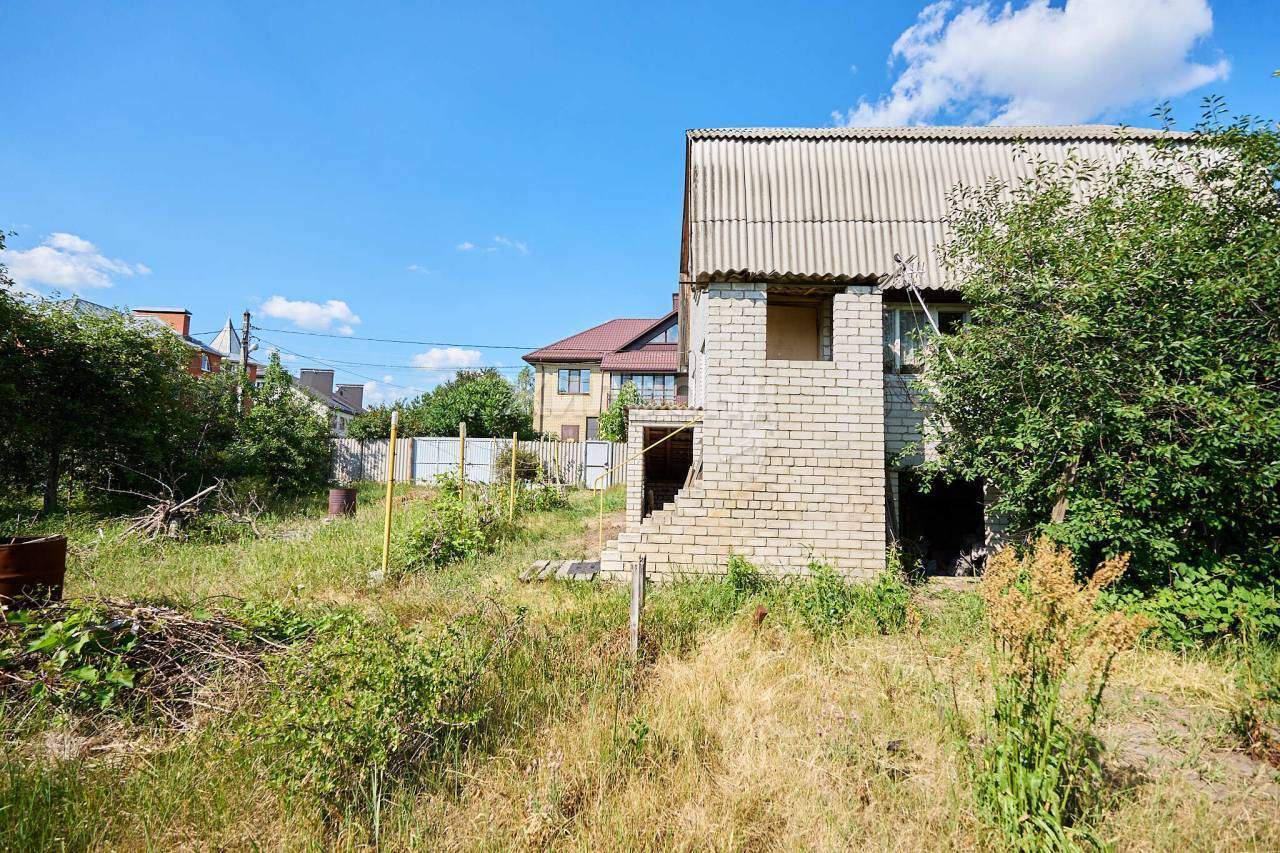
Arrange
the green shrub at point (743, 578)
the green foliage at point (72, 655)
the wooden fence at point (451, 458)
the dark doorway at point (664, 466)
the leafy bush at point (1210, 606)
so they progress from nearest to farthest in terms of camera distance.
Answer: the green foliage at point (72, 655) → the leafy bush at point (1210, 606) → the green shrub at point (743, 578) → the dark doorway at point (664, 466) → the wooden fence at point (451, 458)

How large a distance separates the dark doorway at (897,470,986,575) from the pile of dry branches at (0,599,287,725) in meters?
7.89

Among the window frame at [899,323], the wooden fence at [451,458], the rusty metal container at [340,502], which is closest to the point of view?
the window frame at [899,323]

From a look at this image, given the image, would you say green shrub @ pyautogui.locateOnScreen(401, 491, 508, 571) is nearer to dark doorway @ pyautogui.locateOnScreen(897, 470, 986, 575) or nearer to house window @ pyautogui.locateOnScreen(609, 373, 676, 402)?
dark doorway @ pyautogui.locateOnScreen(897, 470, 986, 575)

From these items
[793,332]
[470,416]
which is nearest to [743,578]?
[793,332]

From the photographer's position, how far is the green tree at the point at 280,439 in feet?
46.8

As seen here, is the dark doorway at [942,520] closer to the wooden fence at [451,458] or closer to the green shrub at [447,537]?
the green shrub at [447,537]

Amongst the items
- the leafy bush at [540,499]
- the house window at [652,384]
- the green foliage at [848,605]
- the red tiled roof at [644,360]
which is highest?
the red tiled roof at [644,360]

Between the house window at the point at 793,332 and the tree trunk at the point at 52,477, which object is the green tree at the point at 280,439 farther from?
the house window at the point at 793,332

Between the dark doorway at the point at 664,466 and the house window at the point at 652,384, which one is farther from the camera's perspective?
the house window at the point at 652,384

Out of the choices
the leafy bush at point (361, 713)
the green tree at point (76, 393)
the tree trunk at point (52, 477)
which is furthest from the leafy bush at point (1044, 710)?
the tree trunk at point (52, 477)

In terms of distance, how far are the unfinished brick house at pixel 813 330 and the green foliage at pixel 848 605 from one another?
2.55ft

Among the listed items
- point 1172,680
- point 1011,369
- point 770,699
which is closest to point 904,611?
point 1172,680

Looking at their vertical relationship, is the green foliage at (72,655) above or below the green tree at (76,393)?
below

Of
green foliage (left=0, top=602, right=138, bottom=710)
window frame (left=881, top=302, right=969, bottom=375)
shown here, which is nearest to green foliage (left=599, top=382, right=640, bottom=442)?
window frame (left=881, top=302, right=969, bottom=375)
